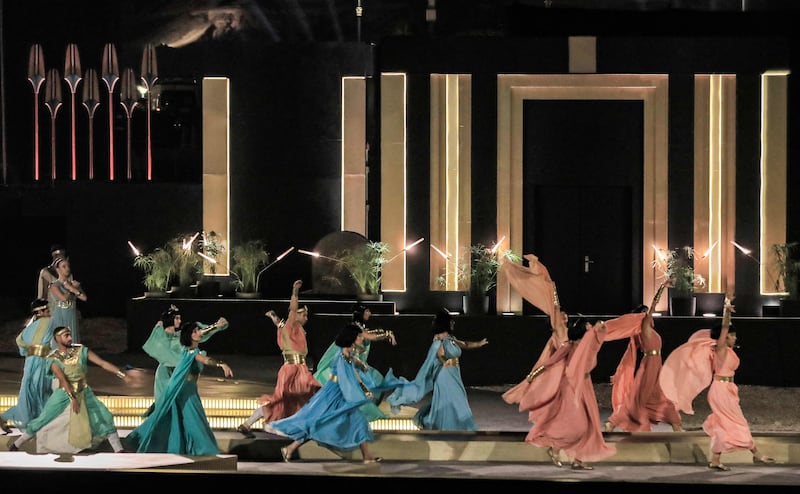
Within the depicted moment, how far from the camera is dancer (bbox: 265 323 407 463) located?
10891mm

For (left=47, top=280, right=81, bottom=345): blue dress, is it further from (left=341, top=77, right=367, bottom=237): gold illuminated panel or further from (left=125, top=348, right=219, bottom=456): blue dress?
(left=341, top=77, right=367, bottom=237): gold illuminated panel

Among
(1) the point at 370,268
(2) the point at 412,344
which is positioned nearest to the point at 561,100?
(1) the point at 370,268

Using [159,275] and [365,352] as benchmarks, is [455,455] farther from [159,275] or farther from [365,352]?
[159,275]

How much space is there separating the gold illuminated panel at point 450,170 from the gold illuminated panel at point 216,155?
12.8ft

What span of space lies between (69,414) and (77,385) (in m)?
0.26

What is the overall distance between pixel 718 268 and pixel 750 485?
12509 millimetres

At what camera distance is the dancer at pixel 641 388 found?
12.5 metres

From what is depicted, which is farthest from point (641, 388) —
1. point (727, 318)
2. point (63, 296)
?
point (63, 296)

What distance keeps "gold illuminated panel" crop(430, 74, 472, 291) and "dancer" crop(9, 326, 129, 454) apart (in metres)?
8.48

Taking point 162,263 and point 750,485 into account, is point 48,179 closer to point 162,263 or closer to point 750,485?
point 162,263

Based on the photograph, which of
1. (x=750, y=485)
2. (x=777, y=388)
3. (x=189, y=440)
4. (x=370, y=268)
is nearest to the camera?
(x=750, y=485)

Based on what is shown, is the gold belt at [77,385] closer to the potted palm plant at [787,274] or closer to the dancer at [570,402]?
the dancer at [570,402]

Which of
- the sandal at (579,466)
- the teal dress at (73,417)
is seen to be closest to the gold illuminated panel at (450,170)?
the sandal at (579,466)

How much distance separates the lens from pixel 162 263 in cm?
1853
